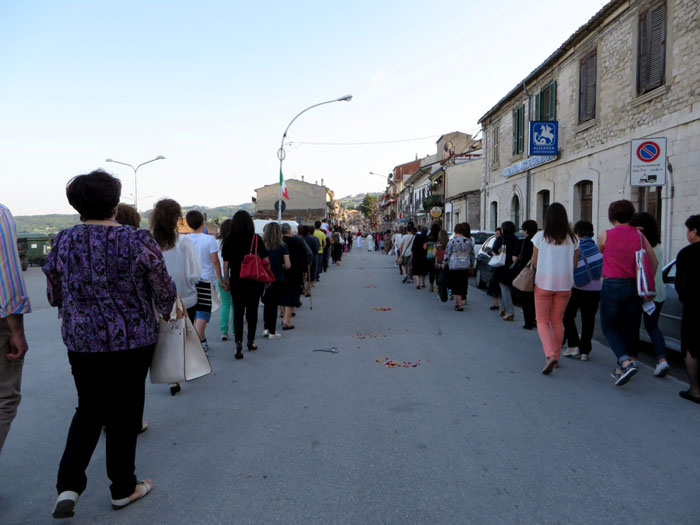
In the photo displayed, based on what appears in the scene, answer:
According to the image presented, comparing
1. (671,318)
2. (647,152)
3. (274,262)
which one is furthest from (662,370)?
(274,262)

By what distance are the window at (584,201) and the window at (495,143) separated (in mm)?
8250

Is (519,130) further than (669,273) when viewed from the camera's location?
Yes

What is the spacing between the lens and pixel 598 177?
15625mm

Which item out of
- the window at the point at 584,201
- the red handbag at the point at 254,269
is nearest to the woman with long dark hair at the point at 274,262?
the red handbag at the point at 254,269

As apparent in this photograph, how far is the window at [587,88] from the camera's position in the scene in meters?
16.0

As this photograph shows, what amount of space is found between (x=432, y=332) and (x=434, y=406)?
3.60 m

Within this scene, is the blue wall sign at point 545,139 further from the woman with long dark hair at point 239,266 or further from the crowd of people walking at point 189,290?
the woman with long dark hair at point 239,266

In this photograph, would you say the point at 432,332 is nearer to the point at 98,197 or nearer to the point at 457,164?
the point at 98,197

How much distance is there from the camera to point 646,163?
8.71 m

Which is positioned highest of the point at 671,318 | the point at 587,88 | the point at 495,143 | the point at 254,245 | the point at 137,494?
the point at 587,88

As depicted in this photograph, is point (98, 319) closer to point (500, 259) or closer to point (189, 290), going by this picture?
point (189, 290)

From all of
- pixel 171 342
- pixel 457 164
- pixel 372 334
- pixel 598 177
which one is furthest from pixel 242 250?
pixel 457 164

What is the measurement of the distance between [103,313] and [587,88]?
1700cm

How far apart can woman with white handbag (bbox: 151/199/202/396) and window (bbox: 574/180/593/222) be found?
14619 millimetres
